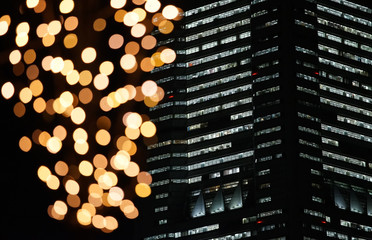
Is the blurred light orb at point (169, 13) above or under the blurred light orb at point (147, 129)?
above

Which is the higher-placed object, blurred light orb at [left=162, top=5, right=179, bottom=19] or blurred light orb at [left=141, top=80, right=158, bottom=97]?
blurred light orb at [left=162, top=5, right=179, bottom=19]

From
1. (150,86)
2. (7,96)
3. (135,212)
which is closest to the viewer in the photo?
(7,96)

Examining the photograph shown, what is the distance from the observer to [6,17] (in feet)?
157

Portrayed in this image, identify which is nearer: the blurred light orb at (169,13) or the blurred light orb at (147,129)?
the blurred light orb at (169,13)

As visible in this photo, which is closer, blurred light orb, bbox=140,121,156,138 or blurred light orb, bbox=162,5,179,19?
blurred light orb, bbox=162,5,179,19

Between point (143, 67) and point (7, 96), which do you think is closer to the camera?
point (7, 96)

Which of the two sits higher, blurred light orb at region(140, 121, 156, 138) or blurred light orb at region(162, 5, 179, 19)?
blurred light orb at region(162, 5, 179, 19)

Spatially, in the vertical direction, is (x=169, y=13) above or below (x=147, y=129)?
above

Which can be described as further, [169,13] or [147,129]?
[147,129]

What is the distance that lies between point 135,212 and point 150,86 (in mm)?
8027

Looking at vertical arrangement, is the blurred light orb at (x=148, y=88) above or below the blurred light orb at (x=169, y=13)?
below

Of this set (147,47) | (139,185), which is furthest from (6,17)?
(139,185)

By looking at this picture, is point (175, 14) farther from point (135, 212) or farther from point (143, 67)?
point (135, 212)

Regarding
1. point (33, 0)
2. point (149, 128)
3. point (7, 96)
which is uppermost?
point (33, 0)
